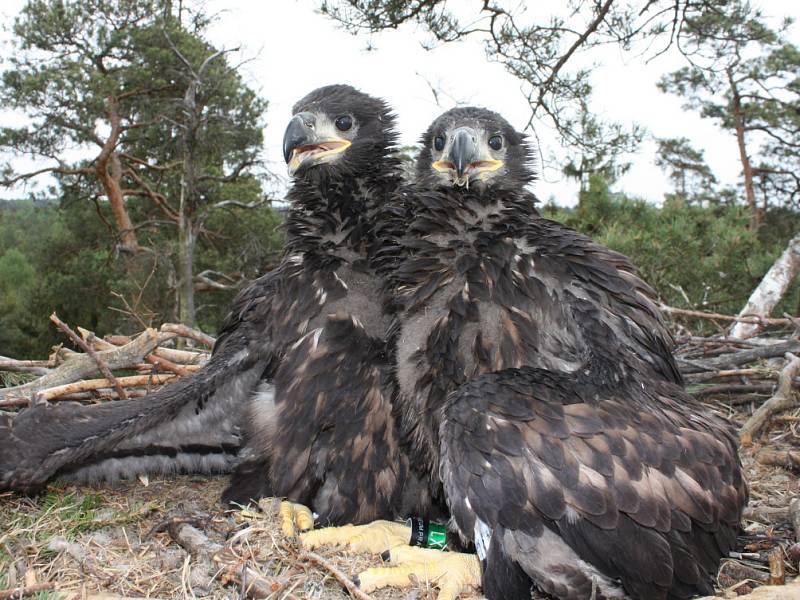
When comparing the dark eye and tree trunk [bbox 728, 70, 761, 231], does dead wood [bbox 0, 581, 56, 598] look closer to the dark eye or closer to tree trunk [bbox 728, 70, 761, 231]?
the dark eye

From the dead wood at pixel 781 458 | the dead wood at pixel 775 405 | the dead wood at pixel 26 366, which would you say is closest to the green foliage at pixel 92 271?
the dead wood at pixel 26 366

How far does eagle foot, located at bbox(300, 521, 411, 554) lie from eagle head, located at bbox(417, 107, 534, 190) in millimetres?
1514

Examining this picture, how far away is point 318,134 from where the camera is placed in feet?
10.1

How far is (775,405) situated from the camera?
3.69 m

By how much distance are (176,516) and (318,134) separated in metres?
1.83

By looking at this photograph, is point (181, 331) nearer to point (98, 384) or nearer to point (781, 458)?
point (98, 384)

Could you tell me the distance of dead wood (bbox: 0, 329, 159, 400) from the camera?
382 centimetres

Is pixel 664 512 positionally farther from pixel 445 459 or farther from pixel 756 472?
pixel 756 472

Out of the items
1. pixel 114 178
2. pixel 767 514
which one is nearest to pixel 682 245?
pixel 767 514

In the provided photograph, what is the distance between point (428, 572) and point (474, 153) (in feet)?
5.63

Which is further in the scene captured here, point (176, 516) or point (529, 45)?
point (529, 45)

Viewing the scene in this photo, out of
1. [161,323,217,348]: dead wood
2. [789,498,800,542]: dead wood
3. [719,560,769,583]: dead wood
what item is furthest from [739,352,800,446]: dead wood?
[161,323,217,348]: dead wood

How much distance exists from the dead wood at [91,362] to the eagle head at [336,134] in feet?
5.51

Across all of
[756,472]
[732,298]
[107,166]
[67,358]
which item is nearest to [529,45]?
[732,298]
